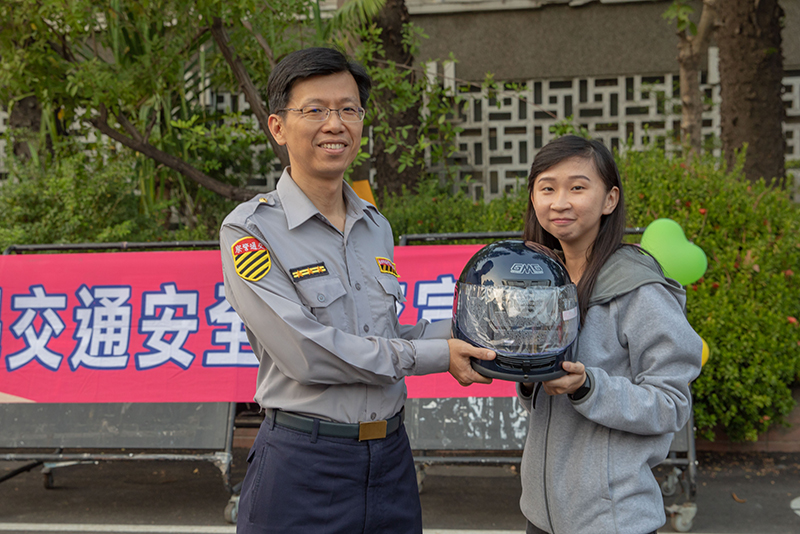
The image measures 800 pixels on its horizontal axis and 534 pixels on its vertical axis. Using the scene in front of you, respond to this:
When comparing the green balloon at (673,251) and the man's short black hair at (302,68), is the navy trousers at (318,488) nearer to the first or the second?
the man's short black hair at (302,68)

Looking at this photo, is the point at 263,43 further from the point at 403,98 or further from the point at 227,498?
the point at 227,498

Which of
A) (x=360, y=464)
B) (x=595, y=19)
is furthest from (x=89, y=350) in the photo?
(x=595, y=19)

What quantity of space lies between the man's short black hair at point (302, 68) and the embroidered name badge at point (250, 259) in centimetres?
41

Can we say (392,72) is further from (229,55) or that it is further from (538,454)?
(538,454)

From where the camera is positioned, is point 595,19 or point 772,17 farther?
point 595,19

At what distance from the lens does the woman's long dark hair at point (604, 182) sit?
1.81m

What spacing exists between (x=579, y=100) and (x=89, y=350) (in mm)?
7078

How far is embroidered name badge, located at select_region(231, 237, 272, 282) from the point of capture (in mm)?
1871

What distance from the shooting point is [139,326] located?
4.20m

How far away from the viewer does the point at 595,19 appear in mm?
9047

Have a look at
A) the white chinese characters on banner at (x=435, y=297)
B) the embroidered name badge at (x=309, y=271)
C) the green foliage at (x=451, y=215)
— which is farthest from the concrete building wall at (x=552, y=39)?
the embroidered name badge at (x=309, y=271)

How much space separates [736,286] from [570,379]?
3.55 metres

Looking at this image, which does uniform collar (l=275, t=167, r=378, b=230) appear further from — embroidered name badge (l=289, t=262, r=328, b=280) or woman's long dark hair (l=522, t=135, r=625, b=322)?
woman's long dark hair (l=522, t=135, r=625, b=322)

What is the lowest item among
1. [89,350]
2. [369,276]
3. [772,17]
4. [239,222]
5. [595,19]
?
[89,350]
